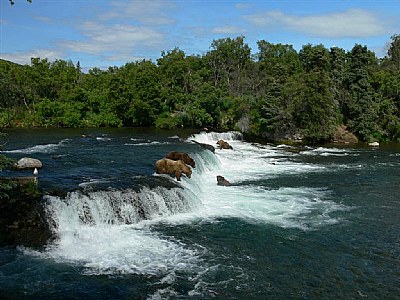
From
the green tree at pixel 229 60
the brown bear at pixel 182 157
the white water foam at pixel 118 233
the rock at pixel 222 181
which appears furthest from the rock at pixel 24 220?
the green tree at pixel 229 60

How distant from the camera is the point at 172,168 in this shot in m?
22.3

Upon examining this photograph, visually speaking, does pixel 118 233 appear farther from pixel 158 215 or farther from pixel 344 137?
pixel 344 137

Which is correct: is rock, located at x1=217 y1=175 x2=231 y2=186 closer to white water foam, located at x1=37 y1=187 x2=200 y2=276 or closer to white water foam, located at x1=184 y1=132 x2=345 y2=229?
white water foam, located at x1=184 y1=132 x2=345 y2=229

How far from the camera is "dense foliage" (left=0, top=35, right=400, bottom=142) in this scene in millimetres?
44812

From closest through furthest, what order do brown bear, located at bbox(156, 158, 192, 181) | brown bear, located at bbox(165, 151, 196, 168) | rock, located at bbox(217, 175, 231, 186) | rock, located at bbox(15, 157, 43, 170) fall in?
rock, located at bbox(15, 157, 43, 170) < brown bear, located at bbox(156, 158, 192, 181) < rock, located at bbox(217, 175, 231, 186) < brown bear, located at bbox(165, 151, 196, 168)

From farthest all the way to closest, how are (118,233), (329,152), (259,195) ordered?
1. (329,152)
2. (259,195)
3. (118,233)

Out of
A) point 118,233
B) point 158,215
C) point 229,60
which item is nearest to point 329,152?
point 158,215

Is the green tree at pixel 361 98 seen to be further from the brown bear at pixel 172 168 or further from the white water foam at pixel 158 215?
the brown bear at pixel 172 168

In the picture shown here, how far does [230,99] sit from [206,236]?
129 ft

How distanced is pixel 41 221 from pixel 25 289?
4340 mm

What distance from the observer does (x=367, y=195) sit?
21.8m

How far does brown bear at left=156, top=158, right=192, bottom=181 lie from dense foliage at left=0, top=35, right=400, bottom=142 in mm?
24154

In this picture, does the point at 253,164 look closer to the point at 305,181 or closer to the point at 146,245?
the point at 305,181

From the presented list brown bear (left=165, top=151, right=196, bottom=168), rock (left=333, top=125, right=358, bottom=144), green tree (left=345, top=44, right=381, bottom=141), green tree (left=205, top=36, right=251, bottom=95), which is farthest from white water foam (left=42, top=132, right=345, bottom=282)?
green tree (left=205, top=36, right=251, bottom=95)
